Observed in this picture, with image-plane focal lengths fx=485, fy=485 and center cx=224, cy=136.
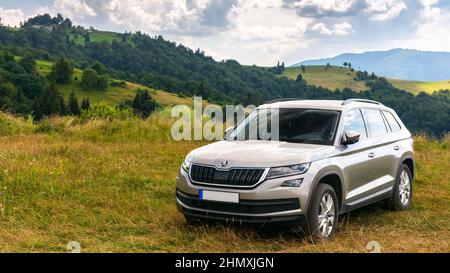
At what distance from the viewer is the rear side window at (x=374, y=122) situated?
25.2 ft

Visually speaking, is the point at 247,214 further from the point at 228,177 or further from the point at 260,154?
the point at 260,154

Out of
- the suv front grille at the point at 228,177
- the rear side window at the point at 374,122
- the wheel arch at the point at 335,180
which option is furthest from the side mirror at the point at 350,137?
the suv front grille at the point at 228,177

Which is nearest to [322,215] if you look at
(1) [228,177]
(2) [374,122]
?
(1) [228,177]

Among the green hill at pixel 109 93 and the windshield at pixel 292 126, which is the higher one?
the windshield at pixel 292 126

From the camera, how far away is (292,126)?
7.04 metres

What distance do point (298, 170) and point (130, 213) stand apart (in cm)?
309

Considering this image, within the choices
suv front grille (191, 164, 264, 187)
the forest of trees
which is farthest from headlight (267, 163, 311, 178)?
the forest of trees

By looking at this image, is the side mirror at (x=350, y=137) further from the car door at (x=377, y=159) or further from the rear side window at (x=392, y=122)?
the rear side window at (x=392, y=122)

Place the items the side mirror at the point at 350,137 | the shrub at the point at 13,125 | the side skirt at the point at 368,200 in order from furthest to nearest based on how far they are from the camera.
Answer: the shrub at the point at 13,125 < the side skirt at the point at 368,200 < the side mirror at the point at 350,137

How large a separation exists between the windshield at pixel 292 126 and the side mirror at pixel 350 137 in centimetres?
17

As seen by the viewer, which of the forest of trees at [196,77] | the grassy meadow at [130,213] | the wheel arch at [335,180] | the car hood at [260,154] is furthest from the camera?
the forest of trees at [196,77]

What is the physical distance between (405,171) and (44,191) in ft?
20.8
